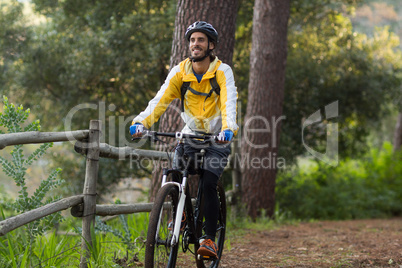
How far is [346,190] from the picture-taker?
45.1ft

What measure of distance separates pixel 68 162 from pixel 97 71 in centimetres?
282

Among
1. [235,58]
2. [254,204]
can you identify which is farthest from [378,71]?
[254,204]

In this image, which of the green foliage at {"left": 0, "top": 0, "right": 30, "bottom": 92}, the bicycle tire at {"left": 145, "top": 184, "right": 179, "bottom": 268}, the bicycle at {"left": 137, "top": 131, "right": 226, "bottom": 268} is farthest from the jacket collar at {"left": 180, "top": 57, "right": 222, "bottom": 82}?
the green foliage at {"left": 0, "top": 0, "right": 30, "bottom": 92}

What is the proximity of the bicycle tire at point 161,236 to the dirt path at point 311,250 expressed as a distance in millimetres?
1433

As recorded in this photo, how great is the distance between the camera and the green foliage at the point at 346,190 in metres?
12.4

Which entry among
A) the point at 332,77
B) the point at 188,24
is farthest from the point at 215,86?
the point at 332,77

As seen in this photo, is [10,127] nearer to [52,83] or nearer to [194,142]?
[194,142]

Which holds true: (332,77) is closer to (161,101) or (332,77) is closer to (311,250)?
(311,250)

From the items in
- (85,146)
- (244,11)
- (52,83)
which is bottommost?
(85,146)

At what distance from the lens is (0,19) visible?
1095cm

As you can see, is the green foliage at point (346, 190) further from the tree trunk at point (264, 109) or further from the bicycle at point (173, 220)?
the bicycle at point (173, 220)

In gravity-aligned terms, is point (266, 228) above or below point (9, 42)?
below

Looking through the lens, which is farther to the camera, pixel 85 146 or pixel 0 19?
pixel 0 19

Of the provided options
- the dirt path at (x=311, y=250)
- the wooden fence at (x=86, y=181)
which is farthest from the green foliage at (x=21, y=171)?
the dirt path at (x=311, y=250)
